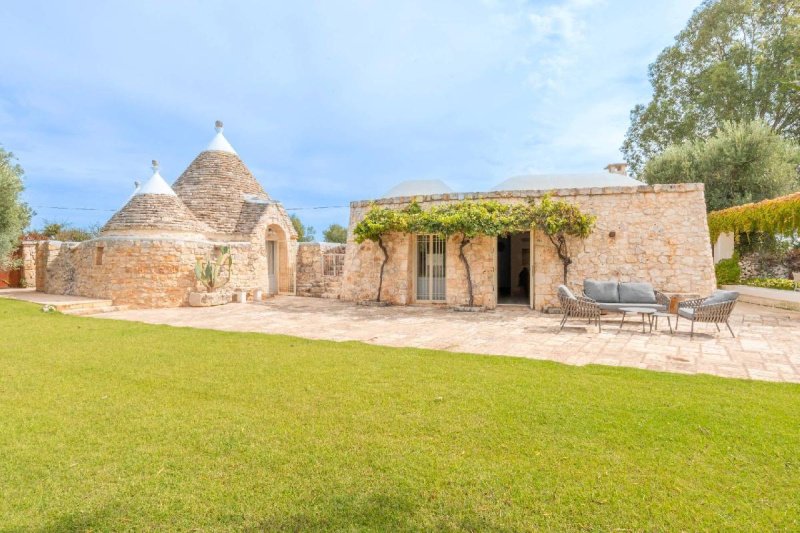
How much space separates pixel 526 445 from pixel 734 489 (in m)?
1.25

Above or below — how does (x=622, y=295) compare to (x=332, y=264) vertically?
below

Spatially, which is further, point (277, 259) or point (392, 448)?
point (277, 259)

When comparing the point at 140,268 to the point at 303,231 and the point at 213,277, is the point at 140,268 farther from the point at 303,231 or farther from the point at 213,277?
the point at 303,231

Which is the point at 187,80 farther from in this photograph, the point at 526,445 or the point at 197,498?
the point at 526,445

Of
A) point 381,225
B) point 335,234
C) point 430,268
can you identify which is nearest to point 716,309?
point 430,268

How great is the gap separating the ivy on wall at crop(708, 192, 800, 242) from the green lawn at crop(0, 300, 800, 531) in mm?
10451

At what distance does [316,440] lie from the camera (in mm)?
3006

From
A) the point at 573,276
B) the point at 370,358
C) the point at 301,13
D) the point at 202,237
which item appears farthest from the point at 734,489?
the point at 202,237

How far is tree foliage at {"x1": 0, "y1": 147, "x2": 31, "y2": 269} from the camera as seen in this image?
12250 mm

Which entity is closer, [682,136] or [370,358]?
[370,358]

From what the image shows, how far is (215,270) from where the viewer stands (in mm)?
13703

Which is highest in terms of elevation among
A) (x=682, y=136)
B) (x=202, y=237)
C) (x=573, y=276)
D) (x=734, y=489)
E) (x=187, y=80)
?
(x=682, y=136)

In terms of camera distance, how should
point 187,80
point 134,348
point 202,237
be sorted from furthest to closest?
point 202,237, point 187,80, point 134,348

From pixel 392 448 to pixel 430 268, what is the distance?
10.0 metres
